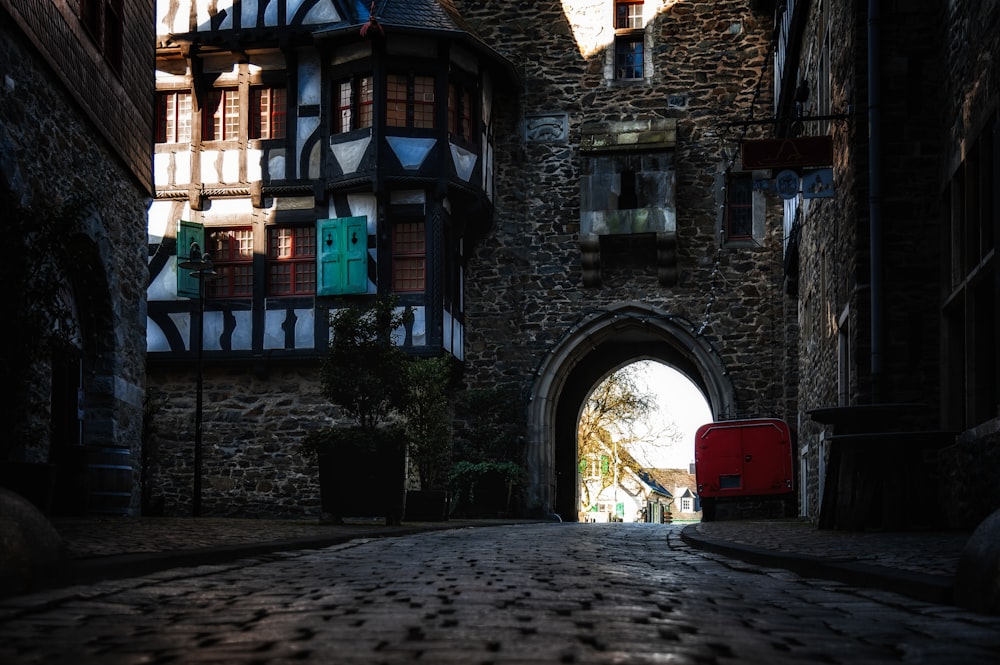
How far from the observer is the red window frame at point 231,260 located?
2288 cm

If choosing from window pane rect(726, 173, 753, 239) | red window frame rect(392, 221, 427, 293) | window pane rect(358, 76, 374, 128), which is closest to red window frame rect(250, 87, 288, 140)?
window pane rect(358, 76, 374, 128)

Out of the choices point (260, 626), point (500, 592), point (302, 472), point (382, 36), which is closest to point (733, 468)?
point (302, 472)

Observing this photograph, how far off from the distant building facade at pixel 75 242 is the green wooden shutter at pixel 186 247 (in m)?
6.33

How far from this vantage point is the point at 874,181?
11.5 meters

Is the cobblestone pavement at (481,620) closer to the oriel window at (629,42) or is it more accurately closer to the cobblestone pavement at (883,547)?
the cobblestone pavement at (883,547)

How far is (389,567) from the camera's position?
23.0 feet

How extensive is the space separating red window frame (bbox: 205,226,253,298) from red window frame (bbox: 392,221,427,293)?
2663 millimetres

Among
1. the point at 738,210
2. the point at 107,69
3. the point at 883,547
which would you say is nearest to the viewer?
the point at 883,547

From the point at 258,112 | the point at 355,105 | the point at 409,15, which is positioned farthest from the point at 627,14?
the point at 258,112

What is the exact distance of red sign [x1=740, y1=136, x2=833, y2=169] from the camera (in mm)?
12922

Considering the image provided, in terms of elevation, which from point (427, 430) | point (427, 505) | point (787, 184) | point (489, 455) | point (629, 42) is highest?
point (629, 42)

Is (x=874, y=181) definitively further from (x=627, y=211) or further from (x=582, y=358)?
(x=582, y=358)

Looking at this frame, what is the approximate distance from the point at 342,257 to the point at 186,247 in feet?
9.50

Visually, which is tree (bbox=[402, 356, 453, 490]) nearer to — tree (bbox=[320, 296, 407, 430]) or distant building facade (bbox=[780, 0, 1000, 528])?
tree (bbox=[320, 296, 407, 430])
